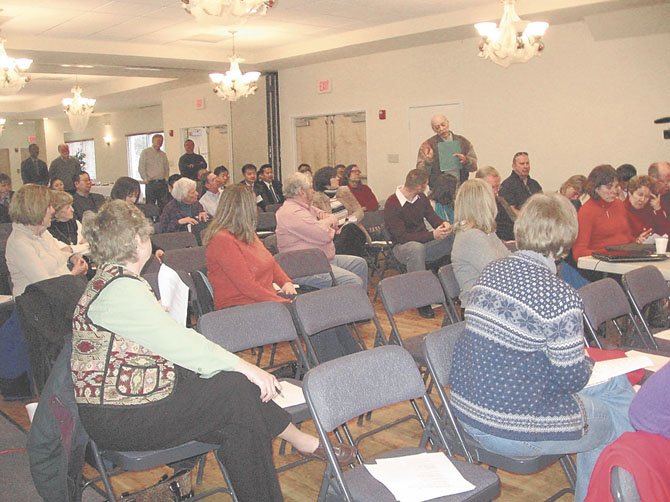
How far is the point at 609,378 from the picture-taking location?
252cm

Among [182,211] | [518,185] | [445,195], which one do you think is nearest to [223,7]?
[182,211]

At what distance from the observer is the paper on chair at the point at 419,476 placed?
211 centimetres

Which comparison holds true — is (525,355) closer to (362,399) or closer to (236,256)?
(362,399)

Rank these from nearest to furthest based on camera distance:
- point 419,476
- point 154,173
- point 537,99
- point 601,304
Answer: point 419,476 → point 601,304 → point 537,99 → point 154,173

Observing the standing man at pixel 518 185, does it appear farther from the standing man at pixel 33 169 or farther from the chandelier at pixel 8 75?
the standing man at pixel 33 169

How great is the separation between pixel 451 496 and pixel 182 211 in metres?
5.35

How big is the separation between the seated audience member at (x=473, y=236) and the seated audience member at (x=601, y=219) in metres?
0.69

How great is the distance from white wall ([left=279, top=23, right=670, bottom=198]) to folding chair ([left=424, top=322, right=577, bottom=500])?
5.81m

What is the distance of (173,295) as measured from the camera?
2824 millimetres

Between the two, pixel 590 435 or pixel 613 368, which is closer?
pixel 590 435

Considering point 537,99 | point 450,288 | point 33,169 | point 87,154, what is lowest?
point 450,288

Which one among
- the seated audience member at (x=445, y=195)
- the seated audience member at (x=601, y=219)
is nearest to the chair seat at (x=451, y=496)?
the seated audience member at (x=601, y=219)

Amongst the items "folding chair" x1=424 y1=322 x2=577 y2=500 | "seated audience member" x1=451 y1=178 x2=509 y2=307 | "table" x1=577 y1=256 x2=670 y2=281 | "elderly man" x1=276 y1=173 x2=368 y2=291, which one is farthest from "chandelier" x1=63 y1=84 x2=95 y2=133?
"folding chair" x1=424 y1=322 x2=577 y2=500

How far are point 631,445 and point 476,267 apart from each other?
2849 mm
